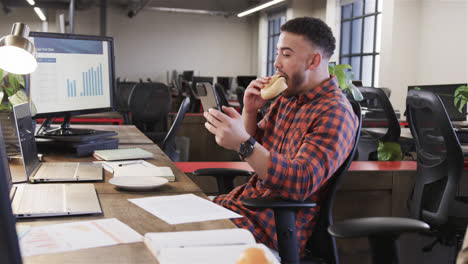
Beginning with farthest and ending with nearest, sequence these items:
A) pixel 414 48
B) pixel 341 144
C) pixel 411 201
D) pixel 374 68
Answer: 1. pixel 374 68
2. pixel 414 48
3. pixel 411 201
4. pixel 341 144

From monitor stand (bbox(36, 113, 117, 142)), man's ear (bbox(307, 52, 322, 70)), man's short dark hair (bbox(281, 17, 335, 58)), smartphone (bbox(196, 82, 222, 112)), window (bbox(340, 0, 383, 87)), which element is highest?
window (bbox(340, 0, 383, 87))

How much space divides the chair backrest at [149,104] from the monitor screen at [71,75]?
2979 mm

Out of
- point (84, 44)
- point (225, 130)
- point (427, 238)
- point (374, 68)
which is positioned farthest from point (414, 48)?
point (225, 130)

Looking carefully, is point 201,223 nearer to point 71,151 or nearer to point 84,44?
point 71,151

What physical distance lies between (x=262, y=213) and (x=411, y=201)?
105 centimetres

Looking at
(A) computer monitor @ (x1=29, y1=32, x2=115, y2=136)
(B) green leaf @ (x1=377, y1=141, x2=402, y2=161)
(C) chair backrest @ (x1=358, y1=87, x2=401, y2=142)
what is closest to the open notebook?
(A) computer monitor @ (x1=29, y1=32, x2=115, y2=136)

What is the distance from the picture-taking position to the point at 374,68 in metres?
9.17

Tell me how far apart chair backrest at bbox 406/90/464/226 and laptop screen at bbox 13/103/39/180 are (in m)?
1.70

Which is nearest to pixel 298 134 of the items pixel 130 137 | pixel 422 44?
pixel 130 137

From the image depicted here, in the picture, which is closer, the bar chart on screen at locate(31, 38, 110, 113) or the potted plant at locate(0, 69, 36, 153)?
the potted plant at locate(0, 69, 36, 153)

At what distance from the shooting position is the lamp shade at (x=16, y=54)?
1.51 metres

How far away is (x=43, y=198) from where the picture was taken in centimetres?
128

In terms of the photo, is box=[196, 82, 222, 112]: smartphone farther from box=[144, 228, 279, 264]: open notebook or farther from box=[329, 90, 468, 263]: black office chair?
box=[329, 90, 468, 263]: black office chair

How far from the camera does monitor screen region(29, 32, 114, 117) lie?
2.13 m
